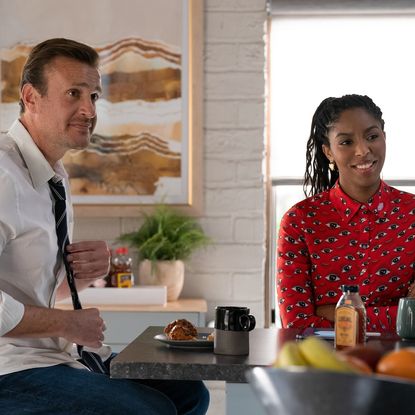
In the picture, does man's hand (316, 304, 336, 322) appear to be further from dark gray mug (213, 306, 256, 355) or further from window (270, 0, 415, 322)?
window (270, 0, 415, 322)

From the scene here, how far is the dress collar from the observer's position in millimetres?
2660

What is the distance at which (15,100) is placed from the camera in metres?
3.86

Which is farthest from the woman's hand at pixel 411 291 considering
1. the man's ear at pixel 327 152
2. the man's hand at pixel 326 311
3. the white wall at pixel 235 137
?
the white wall at pixel 235 137

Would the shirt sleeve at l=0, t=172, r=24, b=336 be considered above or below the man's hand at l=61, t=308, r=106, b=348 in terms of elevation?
above

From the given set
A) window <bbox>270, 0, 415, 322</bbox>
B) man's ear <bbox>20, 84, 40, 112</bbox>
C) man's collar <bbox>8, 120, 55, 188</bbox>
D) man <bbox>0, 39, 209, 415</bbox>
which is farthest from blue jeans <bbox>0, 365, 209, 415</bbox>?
window <bbox>270, 0, 415, 322</bbox>

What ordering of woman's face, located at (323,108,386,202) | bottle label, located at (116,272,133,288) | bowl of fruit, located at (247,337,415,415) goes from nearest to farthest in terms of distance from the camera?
bowl of fruit, located at (247,337,415,415)
woman's face, located at (323,108,386,202)
bottle label, located at (116,272,133,288)

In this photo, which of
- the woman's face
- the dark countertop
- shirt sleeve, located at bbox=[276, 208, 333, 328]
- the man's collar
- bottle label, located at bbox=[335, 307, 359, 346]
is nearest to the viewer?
the dark countertop

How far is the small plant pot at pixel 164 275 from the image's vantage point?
11.9ft

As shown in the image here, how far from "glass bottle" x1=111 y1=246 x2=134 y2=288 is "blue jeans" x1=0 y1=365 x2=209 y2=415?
1.36m

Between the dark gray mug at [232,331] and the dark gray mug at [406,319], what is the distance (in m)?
0.40

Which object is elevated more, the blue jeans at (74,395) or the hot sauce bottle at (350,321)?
the hot sauce bottle at (350,321)

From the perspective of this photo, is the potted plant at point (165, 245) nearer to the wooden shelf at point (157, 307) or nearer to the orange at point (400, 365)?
the wooden shelf at point (157, 307)

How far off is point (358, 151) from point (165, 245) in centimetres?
128

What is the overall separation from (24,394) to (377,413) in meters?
1.46
